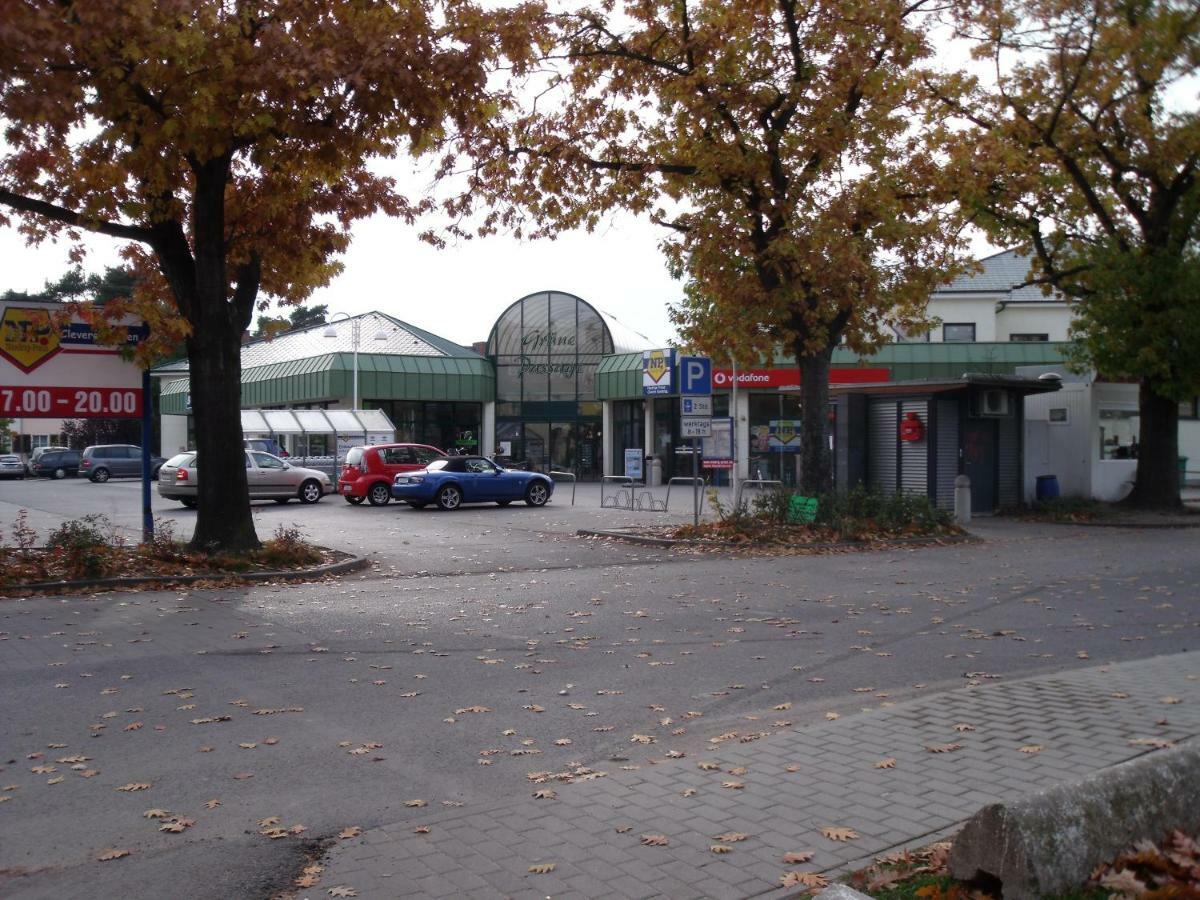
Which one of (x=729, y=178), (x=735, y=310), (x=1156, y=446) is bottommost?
(x=1156, y=446)

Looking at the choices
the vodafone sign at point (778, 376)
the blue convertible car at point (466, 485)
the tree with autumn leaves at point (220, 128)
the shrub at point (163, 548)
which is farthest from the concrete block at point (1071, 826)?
the vodafone sign at point (778, 376)

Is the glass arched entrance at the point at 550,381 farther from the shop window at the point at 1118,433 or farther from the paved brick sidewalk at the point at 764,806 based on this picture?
the paved brick sidewalk at the point at 764,806

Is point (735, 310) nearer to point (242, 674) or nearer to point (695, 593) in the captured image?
point (695, 593)

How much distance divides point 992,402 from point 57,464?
1806 inches

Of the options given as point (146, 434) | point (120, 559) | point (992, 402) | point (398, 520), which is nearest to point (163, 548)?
point (120, 559)

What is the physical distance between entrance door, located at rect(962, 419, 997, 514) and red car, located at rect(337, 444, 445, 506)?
14492 mm

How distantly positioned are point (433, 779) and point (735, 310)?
14944mm

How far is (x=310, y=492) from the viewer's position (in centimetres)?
3181

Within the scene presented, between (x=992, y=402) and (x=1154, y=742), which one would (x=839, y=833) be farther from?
(x=992, y=402)

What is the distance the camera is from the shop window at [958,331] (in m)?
46.8

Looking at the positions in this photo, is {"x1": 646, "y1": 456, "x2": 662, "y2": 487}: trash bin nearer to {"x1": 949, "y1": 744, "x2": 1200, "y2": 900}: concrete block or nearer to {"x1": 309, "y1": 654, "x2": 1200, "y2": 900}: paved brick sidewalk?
{"x1": 309, "y1": 654, "x2": 1200, "y2": 900}: paved brick sidewalk

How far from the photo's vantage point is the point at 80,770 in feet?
20.3

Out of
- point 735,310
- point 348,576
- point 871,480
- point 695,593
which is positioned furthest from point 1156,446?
point 348,576

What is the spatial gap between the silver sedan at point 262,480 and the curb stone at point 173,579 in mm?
14047
